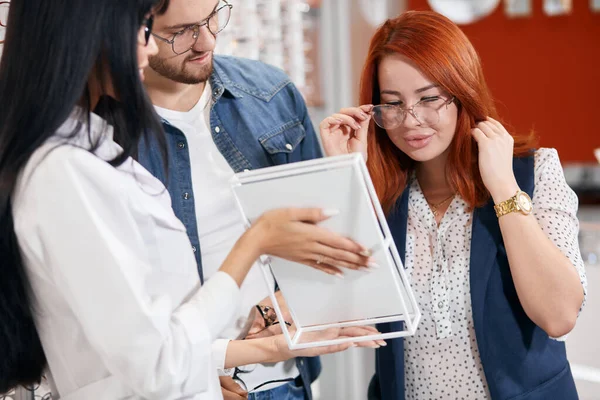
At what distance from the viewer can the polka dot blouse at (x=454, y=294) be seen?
5.77 ft

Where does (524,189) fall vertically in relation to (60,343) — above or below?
above

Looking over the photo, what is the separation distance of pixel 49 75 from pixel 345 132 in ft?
3.20

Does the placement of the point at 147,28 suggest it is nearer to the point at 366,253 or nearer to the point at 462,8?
the point at 366,253

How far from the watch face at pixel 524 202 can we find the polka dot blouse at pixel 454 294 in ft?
0.26

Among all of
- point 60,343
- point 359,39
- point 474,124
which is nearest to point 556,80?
point 359,39

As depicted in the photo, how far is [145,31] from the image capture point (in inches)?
50.9

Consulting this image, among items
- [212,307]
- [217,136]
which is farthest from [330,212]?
[217,136]

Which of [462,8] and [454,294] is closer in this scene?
[454,294]

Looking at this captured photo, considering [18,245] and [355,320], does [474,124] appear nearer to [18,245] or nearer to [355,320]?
[355,320]

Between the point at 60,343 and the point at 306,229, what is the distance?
1.50 ft

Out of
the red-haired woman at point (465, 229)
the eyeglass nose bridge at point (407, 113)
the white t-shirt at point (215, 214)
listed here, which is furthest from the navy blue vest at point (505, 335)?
the white t-shirt at point (215, 214)

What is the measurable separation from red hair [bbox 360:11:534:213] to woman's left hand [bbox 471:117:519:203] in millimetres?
86

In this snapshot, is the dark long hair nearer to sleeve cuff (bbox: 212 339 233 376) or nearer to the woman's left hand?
sleeve cuff (bbox: 212 339 233 376)

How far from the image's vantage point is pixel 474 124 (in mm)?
1896
